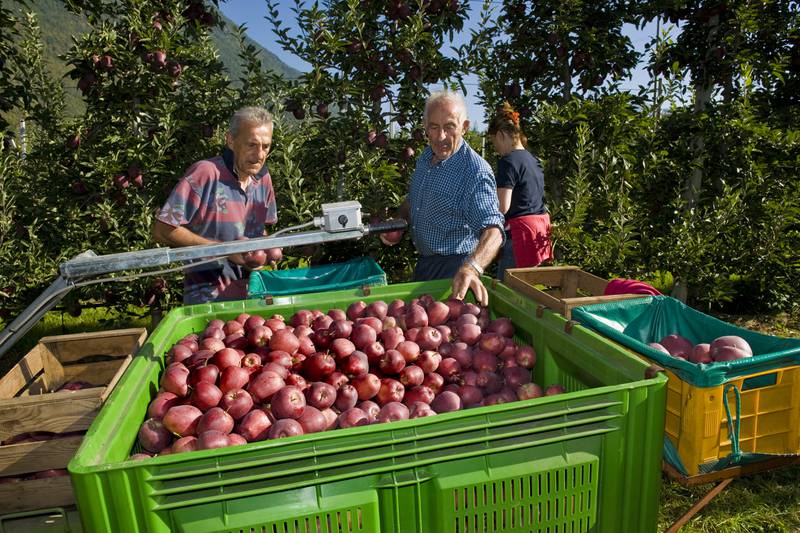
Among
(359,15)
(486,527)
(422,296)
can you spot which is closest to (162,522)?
(486,527)

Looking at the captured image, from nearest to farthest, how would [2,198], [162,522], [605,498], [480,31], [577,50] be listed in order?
1. [162,522]
2. [605,498]
3. [2,198]
4. [480,31]
5. [577,50]

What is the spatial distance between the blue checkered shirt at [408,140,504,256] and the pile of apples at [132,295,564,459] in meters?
0.66

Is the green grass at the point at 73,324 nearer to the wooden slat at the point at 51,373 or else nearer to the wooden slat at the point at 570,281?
the wooden slat at the point at 51,373

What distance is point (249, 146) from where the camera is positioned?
2.99 m

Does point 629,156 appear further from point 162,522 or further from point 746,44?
point 162,522

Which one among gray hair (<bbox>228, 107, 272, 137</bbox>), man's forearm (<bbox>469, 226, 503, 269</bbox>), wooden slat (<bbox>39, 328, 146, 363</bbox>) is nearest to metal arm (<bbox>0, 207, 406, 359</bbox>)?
man's forearm (<bbox>469, 226, 503, 269</bbox>)

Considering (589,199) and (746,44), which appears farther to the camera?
(746,44)

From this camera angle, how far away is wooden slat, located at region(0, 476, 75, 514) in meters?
2.02

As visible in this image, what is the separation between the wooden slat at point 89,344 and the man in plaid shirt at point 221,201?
1.29 feet

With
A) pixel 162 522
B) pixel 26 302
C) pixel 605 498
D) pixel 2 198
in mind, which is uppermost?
pixel 2 198

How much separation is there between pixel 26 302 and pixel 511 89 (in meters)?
5.35

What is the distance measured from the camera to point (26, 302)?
193 inches

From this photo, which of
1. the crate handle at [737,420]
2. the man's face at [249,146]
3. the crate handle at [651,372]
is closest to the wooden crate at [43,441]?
the man's face at [249,146]

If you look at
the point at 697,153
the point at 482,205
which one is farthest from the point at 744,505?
the point at 697,153
